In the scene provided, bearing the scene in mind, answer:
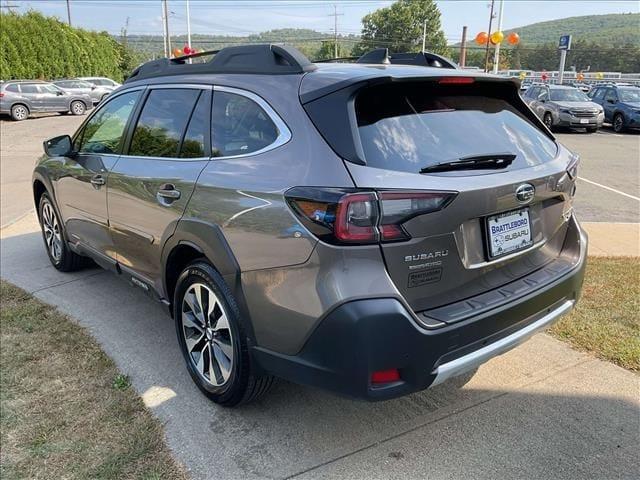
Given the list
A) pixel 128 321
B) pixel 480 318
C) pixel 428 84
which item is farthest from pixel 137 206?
pixel 480 318

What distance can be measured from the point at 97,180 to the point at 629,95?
71.2 feet

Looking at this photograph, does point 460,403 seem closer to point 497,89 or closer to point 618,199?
point 497,89

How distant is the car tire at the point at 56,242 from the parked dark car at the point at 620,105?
19552 mm

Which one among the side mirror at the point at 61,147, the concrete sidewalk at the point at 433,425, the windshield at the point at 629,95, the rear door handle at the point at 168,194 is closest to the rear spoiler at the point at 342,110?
the rear door handle at the point at 168,194

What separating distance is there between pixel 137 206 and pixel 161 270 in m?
0.47

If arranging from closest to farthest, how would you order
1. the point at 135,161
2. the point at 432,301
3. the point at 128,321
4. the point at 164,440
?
the point at 432,301 < the point at 164,440 < the point at 135,161 < the point at 128,321

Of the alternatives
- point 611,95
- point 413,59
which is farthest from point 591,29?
point 413,59

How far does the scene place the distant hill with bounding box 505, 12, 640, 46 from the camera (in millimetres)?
98250

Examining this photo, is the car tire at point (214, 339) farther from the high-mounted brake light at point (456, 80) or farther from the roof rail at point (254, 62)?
the high-mounted brake light at point (456, 80)

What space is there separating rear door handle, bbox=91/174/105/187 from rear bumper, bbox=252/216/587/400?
2093 millimetres

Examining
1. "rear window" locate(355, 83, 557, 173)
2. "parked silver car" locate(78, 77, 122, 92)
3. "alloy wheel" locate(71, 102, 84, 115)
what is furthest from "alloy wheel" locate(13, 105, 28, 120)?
"rear window" locate(355, 83, 557, 173)

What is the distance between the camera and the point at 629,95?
2044cm

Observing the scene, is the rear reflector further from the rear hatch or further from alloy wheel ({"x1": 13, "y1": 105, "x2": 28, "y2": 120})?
alloy wheel ({"x1": 13, "y1": 105, "x2": 28, "y2": 120})

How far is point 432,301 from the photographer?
2332mm
